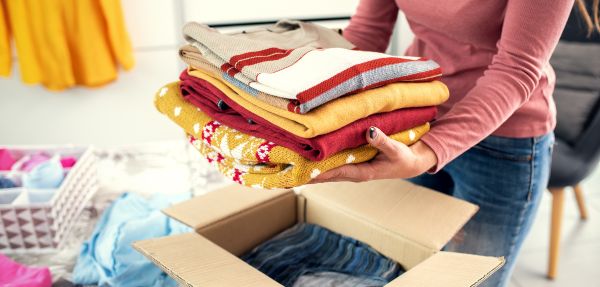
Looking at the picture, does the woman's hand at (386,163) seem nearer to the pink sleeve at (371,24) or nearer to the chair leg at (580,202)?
the pink sleeve at (371,24)

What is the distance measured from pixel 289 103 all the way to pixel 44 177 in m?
0.78

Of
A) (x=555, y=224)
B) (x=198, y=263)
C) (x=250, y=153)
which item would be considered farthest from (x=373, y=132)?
(x=555, y=224)

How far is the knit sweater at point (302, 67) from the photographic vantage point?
563 mm

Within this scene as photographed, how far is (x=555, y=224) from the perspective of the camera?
1.63 m

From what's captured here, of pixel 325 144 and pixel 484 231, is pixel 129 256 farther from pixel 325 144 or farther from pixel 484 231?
pixel 484 231

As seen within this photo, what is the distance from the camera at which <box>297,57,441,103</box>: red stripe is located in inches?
21.5

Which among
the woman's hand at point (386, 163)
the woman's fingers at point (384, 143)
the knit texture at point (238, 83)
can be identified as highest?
the knit texture at point (238, 83)

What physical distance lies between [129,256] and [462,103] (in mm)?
621

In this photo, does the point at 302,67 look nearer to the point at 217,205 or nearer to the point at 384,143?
the point at 384,143

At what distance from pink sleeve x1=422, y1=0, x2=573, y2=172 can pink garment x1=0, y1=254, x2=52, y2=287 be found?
0.67 m

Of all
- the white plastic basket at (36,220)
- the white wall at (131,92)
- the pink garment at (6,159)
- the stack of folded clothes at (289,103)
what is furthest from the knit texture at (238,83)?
the white wall at (131,92)

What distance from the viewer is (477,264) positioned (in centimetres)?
64

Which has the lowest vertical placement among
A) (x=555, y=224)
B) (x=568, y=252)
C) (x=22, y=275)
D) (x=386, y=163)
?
(x=568, y=252)

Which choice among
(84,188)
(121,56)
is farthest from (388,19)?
(121,56)
